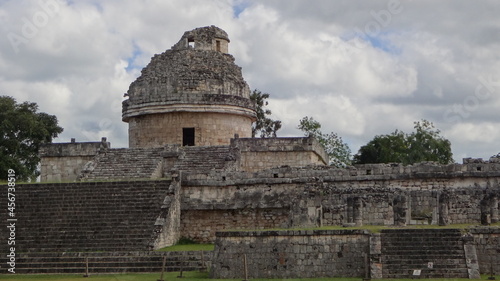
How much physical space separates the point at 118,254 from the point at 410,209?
7535 millimetres

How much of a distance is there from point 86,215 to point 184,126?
8297 millimetres

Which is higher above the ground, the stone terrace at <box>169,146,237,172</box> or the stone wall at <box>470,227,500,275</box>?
the stone terrace at <box>169,146,237,172</box>

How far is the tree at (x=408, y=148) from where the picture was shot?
44.1 metres

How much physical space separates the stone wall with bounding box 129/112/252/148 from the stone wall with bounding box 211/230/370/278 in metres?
11.8

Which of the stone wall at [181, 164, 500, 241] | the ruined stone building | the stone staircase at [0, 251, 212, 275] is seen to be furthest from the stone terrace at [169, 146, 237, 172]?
the stone staircase at [0, 251, 212, 275]

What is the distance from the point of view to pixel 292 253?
61.2 feet

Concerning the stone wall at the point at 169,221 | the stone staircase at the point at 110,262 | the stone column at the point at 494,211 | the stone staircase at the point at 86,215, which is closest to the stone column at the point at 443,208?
the stone column at the point at 494,211

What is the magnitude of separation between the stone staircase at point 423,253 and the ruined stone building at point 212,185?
19 centimetres

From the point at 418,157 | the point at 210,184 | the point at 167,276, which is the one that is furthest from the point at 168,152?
the point at 418,157

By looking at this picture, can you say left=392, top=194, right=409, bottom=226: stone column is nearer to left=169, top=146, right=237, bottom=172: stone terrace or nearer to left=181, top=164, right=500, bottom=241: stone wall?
left=181, top=164, right=500, bottom=241: stone wall

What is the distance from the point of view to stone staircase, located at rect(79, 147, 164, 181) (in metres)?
27.1

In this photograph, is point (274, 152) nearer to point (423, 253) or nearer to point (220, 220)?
point (220, 220)

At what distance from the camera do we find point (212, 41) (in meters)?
32.3

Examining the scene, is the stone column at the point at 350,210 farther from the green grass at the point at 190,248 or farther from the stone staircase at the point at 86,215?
the stone staircase at the point at 86,215
